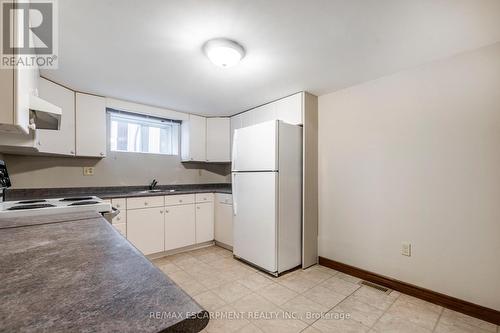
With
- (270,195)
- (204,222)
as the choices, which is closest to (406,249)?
(270,195)

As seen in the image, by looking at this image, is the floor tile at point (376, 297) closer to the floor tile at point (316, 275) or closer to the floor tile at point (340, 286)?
the floor tile at point (340, 286)

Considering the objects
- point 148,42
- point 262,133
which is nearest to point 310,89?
point 262,133

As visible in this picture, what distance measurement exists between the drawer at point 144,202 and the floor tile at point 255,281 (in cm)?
141

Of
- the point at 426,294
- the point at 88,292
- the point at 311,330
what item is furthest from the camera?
the point at 426,294

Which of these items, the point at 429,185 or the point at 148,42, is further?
the point at 429,185

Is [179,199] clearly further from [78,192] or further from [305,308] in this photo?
[305,308]

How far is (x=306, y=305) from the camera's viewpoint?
192 cm

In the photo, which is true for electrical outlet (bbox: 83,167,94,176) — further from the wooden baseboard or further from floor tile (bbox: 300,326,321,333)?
the wooden baseboard

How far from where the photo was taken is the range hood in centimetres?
129

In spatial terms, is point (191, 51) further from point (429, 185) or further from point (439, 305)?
point (439, 305)

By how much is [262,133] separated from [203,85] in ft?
2.73

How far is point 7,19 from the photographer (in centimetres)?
87

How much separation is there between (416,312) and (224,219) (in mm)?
2287

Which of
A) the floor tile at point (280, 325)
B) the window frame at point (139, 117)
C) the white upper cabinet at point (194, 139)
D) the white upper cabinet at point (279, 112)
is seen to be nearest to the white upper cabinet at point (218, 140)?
the white upper cabinet at point (194, 139)
